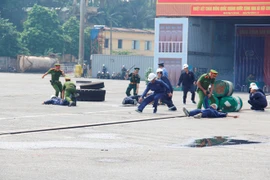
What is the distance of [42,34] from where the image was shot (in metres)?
84.9

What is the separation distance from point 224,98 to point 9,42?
60.7 m

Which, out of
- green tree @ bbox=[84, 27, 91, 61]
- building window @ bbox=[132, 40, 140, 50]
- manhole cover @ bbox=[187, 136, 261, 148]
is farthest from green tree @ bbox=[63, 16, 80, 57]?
manhole cover @ bbox=[187, 136, 261, 148]

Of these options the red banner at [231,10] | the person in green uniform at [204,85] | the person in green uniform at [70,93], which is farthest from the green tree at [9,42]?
the person in green uniform at [204,85]

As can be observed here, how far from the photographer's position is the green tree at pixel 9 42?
8112cm

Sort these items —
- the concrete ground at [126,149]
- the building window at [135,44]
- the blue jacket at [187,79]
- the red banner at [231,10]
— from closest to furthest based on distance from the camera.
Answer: the concrete ground at [126,149] → the blue jacket at [187,79] → the red banner at [231,10] → the building window at [135,44]

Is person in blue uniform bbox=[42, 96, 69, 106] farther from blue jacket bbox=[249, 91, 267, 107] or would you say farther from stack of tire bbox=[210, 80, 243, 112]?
blue jacket bbox=[249, 91, 267, 107]

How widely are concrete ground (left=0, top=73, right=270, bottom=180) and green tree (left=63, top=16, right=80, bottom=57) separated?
66938mm

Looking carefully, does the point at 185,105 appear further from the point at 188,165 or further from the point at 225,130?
the point at 188,165

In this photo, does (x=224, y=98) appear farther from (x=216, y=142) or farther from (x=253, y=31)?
(x=253, y=31)

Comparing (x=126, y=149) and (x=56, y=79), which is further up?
(x=56, y=79)

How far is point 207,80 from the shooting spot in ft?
73.9

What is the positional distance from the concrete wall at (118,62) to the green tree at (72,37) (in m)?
19.7

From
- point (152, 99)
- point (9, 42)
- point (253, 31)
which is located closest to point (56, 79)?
point (152, 99)

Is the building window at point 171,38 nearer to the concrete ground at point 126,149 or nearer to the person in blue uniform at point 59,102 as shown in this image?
the person in blue uniform at point 59,102
